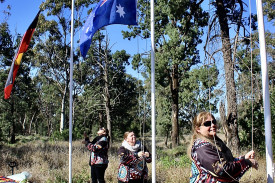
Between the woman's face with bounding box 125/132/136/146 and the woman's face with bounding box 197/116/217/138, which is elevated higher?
the woman's face with bounding box 197/116/217/138

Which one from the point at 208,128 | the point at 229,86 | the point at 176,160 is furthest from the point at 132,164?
the point at 176,160

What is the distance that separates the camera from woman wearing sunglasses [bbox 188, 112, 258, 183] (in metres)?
2.40

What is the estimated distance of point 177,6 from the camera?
15.5m

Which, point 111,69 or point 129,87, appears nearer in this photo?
point 111,69

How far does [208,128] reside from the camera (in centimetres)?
270

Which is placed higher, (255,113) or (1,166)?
(255,113)

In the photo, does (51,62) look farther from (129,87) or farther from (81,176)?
(81,176)

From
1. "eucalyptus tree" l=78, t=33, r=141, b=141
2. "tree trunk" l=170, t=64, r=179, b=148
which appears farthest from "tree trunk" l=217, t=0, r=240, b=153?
"eucalyptus tree" l=78, t=33, r=141, b=141

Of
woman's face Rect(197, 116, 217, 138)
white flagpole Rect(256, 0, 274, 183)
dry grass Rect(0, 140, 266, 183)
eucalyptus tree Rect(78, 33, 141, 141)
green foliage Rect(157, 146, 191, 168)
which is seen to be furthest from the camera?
eucalyptus tree Rect(78, 33, 141, 141)

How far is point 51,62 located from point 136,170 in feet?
83.4

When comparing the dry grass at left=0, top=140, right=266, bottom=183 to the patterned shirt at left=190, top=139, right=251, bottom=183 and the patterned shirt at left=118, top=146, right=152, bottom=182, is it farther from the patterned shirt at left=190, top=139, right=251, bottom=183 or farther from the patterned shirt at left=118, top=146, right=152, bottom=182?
the patterned shirt at left=190, top=139, right=251, bottom=183

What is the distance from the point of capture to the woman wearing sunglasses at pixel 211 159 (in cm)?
240

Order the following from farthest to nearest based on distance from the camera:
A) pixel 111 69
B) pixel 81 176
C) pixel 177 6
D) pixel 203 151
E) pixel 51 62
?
pixel 111 69 → pixel 51 62 → pixel 177 6 → pixel 81 176 → pixel 203 151

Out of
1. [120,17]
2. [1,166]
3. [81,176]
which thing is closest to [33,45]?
[1,166]
